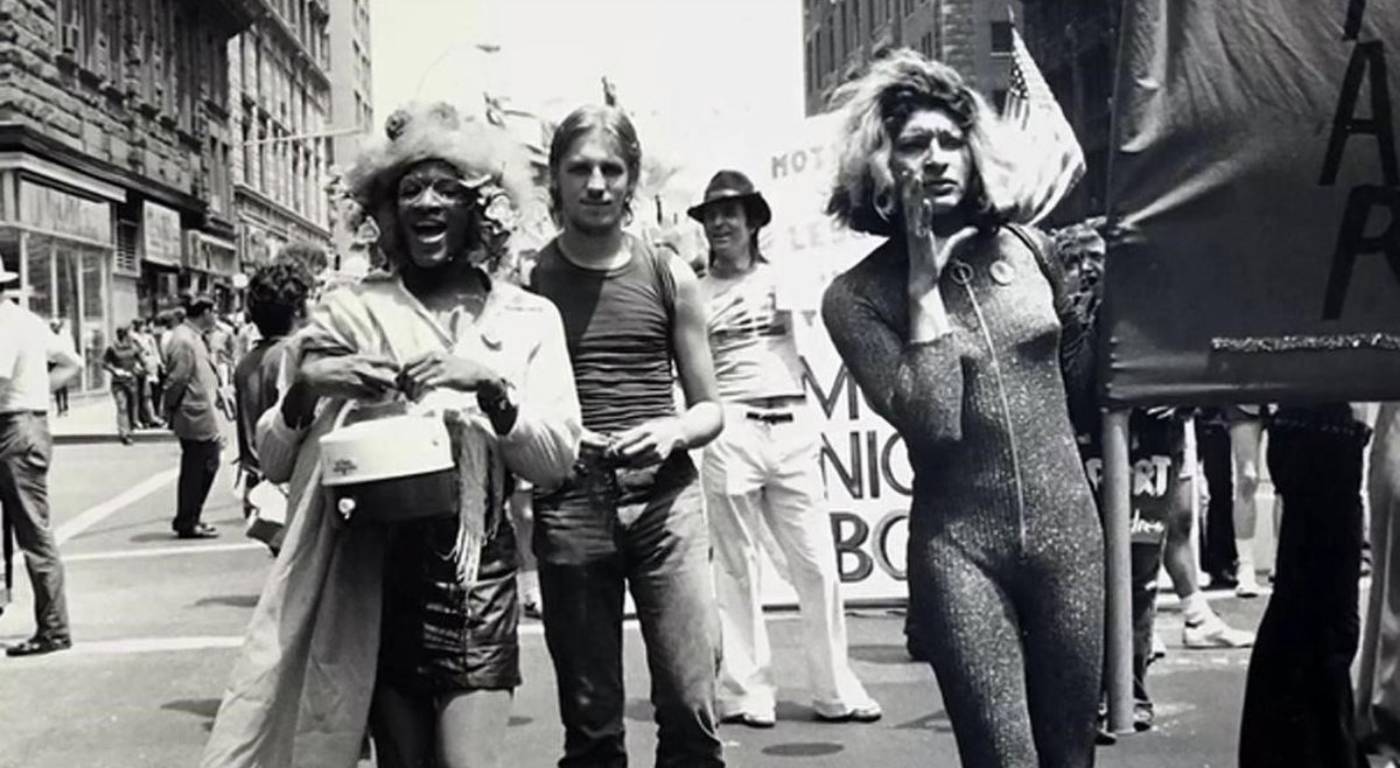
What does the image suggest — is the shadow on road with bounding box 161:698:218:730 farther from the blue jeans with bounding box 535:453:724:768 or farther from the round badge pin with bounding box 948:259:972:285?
the round badge pin with bounding box 948:259:972:285

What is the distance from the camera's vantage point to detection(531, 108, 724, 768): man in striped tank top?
4.83 m

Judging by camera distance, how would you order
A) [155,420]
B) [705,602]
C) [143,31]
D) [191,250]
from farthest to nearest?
[191,250], [143,31], [155,420], [705,602]

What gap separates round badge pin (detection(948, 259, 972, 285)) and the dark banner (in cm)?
49

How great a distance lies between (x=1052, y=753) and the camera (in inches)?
152

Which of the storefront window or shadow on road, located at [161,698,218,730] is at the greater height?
the storefront window

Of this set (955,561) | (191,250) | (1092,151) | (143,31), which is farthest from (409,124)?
(191,250)

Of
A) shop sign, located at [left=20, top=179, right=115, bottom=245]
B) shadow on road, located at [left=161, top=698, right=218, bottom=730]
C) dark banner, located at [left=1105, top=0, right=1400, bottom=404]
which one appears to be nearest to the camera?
dark banner, located at [left=1105, top=0, right=1400, bottom=404]

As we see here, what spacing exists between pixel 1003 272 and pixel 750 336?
3510mm

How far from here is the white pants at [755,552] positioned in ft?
24.0

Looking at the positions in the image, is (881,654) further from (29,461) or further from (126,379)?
(126,379)

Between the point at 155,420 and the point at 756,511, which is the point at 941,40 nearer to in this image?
the point at 155,420

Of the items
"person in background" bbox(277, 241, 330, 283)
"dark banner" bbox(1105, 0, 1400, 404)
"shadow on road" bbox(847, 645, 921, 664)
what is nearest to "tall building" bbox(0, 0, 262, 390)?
"person in background" bbox(277, 241, 330, 283)

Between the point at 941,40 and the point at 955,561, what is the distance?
2763cm

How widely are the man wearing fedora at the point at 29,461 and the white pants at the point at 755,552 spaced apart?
3.63m
